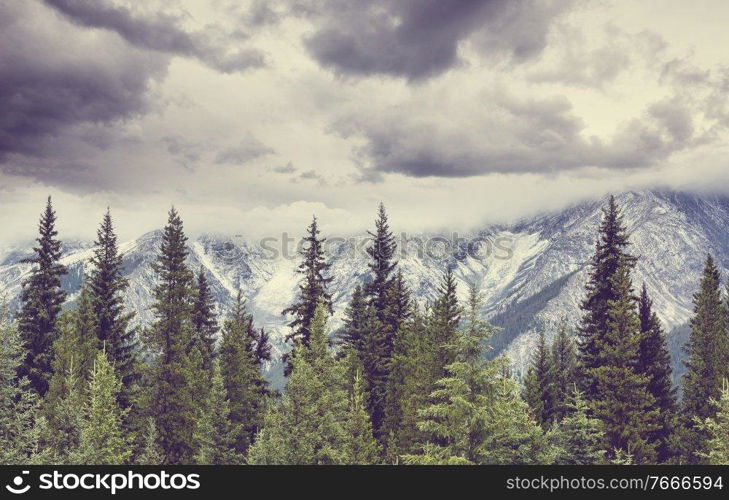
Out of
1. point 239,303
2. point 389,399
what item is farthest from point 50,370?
point 389,399

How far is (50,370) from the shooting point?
4709 centimetres

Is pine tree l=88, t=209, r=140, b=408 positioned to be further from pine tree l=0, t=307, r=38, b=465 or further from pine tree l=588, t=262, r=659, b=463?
pine tree l=588, t=262, r=659, b=463

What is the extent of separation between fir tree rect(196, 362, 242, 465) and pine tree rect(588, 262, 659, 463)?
Result: 940 inches

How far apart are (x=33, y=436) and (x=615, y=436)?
32.2 metres

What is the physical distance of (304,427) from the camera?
117ft

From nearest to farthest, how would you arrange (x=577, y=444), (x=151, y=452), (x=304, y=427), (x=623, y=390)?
1. (x=577, y=444)
2. (x=304, y=427)
3. (x=623, y=390)
4. (x=151, y=452)

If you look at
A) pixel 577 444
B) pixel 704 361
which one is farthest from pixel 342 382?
pixel 704 361

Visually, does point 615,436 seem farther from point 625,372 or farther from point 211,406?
point 211,406

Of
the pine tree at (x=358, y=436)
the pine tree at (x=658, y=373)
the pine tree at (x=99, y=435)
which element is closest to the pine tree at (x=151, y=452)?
the pine tree at (x=99, y=435)

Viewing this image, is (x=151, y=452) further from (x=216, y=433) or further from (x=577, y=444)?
(x=577, y=444)

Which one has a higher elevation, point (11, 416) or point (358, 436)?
point (11, 416)
